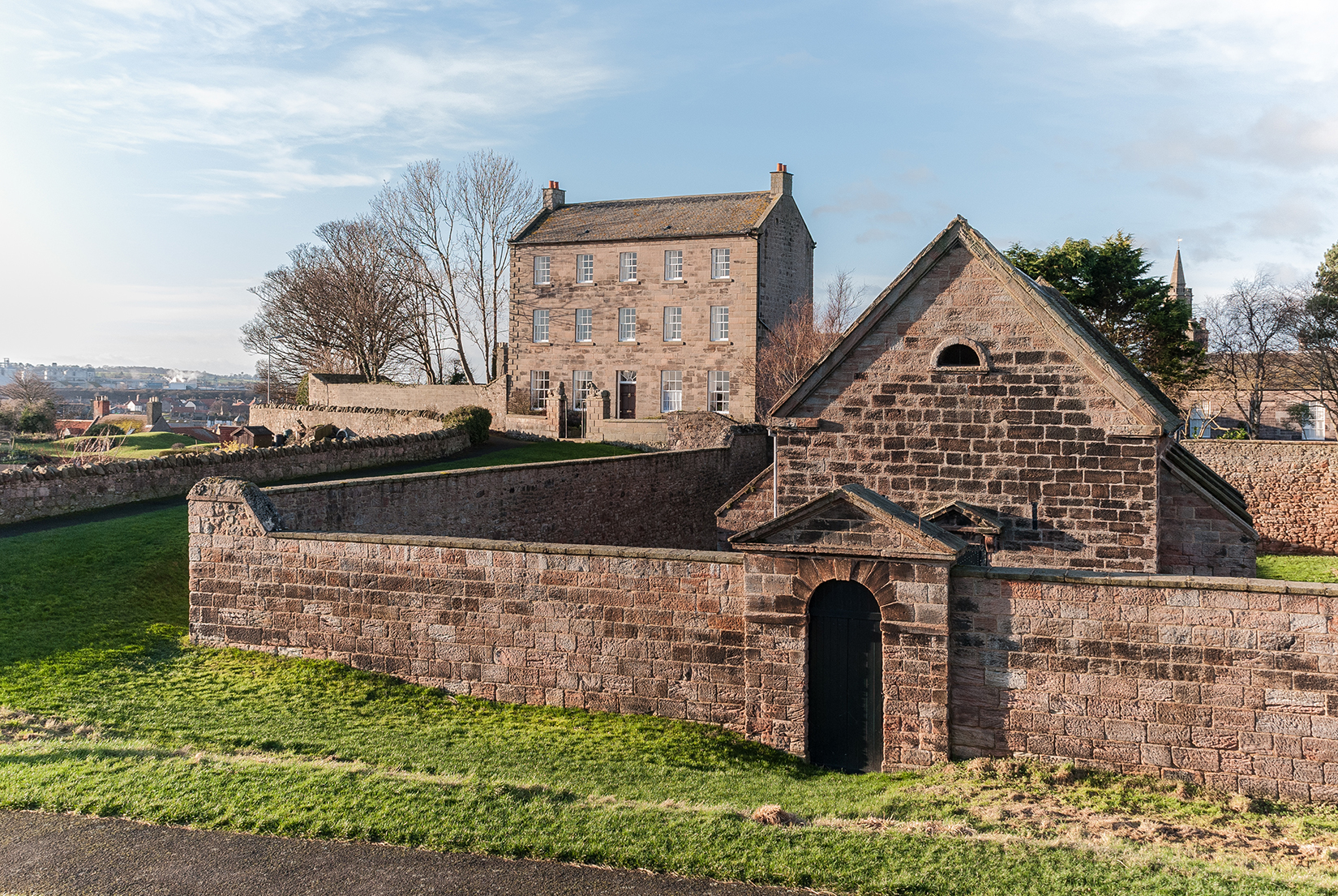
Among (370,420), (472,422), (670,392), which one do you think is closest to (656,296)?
(670,392)

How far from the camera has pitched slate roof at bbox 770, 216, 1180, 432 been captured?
13320 mm

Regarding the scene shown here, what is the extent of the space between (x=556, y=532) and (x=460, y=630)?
10285 mm

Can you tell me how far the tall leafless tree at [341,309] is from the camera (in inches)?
2202

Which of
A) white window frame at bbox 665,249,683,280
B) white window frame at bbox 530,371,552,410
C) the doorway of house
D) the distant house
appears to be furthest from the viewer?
white window frame at bbox 530,371,552,410

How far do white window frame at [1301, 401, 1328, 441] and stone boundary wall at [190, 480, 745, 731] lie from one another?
162 ft

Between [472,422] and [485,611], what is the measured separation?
23793mm

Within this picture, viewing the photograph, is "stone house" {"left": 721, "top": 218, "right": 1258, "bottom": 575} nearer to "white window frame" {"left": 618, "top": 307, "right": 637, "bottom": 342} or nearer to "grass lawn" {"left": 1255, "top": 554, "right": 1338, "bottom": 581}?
"grass lawn" {"left": 1255, "top": 554, "right": 1338, "bottom": 581}

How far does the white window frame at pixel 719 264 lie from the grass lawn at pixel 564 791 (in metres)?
32.7

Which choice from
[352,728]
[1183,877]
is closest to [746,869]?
[1183,877]

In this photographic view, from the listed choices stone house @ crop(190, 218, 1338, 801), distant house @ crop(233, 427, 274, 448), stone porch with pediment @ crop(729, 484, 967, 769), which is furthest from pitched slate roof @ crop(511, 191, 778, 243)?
stone porch with pediment @ crop(729, 484, 967, 769)

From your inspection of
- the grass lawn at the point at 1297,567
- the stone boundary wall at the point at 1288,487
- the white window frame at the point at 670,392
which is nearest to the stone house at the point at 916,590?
the grass lawn at the point at 1297,567

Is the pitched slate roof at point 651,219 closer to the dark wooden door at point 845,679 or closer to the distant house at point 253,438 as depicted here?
the distant house at point 253,438

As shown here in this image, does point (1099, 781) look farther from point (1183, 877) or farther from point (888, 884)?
point (888, 884)

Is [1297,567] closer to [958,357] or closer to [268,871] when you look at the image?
[958,357]
